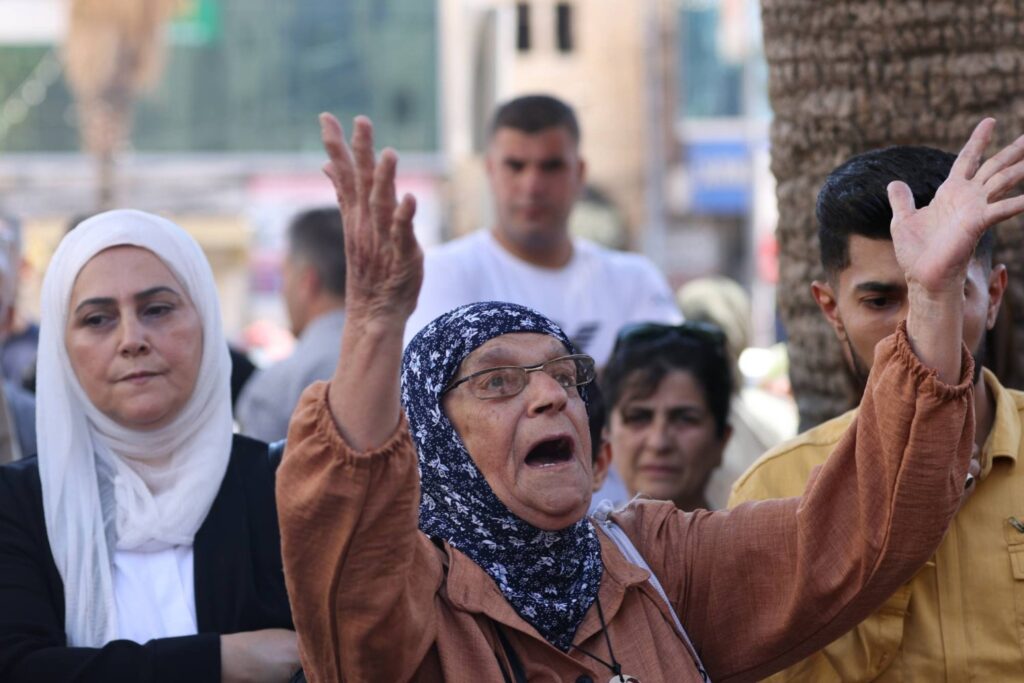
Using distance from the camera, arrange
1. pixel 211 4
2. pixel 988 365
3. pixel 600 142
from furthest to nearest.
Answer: pixel 211 4
pixel 600 142
pixel 988 365

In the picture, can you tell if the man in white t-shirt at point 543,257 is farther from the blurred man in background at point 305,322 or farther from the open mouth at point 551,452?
the open mouth at point 551,452

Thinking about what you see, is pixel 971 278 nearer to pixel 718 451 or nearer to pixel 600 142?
pixel 718 451

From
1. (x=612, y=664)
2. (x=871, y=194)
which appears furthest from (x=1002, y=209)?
(x=612, y=664)

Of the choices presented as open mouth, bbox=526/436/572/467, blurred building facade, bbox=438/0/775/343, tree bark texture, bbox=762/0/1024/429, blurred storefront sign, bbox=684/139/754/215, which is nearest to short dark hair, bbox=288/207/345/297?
tree bark texture, bbox=762/0/1024/429

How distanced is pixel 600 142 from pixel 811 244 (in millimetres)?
18015

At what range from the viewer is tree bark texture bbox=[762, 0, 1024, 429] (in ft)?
15.0

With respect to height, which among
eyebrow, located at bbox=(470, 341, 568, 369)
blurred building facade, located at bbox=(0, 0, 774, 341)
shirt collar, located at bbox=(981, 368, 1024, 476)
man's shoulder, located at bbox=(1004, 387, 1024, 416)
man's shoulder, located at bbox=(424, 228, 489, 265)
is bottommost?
shirt collar, located at bbox=(981, 368, 1024, 476)

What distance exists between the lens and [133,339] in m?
3.64

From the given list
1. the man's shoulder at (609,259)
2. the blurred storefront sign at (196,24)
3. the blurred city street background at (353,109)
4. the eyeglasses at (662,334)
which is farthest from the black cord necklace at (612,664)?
the blurred storefront sign at (196,24)

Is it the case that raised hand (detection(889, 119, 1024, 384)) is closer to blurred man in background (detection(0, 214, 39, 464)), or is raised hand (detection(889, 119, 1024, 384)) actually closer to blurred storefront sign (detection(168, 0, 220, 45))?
blurred man in background (detection(0, 214, 39, 464))

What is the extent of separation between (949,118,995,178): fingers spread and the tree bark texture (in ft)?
4.93

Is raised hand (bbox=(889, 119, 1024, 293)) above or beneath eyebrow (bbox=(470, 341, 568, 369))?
above

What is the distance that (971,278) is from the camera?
299 centimetres

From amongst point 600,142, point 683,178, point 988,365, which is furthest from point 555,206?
point 683,178
